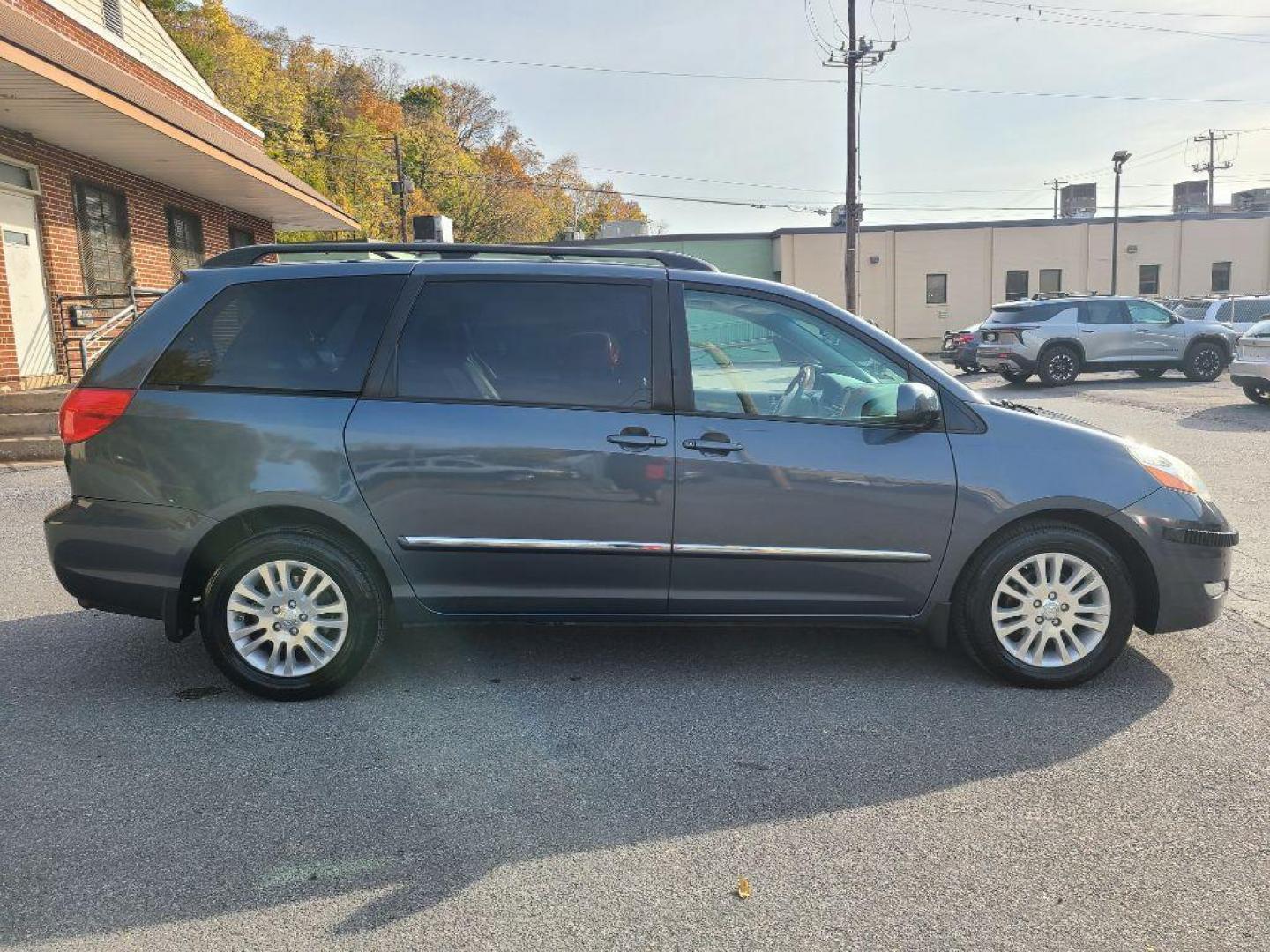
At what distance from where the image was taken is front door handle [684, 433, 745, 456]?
3.99 metres

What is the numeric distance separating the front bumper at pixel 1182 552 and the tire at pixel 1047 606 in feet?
0.46

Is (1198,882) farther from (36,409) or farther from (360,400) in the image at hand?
(36,409)

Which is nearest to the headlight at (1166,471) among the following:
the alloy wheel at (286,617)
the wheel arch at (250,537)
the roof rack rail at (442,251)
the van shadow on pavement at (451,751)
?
the van shadow on pavement at (451,751)

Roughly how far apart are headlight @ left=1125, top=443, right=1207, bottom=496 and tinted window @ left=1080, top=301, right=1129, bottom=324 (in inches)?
696

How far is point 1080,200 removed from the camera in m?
52.6

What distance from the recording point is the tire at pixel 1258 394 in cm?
1456

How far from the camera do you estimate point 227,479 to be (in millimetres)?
4004

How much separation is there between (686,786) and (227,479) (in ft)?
7.25

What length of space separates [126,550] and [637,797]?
238 centimetres

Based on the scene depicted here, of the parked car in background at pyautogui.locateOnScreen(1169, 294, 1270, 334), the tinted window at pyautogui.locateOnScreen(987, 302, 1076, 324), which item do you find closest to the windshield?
the parked car in background at pyautogui.locateOnScreen(1169, 294, 1270, 334)

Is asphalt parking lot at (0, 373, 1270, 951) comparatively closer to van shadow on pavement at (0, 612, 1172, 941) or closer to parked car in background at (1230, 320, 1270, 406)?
van shadow on pavement at (0, 612, 1172, 941)

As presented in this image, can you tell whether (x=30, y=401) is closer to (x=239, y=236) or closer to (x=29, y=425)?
(x=29, y=425)

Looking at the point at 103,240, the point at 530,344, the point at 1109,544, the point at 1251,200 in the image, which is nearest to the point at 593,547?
the point at 530,344

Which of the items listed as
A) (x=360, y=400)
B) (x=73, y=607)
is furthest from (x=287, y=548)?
(x=73, y=607)
